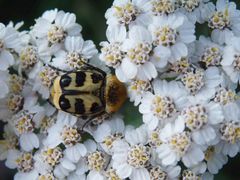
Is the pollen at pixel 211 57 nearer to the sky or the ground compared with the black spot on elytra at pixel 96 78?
nearer to the ground

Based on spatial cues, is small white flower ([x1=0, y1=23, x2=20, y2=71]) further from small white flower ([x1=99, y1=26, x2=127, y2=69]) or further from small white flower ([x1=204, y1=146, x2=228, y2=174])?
small white flower ([x1=204, y1=146, x2=228, y2=174])

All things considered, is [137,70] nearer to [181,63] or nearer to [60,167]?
[181,63]

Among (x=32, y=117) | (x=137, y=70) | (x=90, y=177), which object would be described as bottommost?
(x=90, y=177)

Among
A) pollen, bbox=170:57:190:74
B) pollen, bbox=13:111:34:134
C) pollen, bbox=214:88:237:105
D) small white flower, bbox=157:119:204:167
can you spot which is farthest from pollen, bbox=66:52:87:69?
pollen, bbox=214:88:237:105

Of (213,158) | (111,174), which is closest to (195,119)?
(213,158)

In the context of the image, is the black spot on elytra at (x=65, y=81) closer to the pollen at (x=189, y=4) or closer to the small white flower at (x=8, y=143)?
the small white flower at (x=8, y=143)

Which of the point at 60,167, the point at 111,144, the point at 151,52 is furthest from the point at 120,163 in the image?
the point at 151,52

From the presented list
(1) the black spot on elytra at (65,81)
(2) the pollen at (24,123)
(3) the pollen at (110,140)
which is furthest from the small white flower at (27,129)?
(3) the pollen at (110,140)
